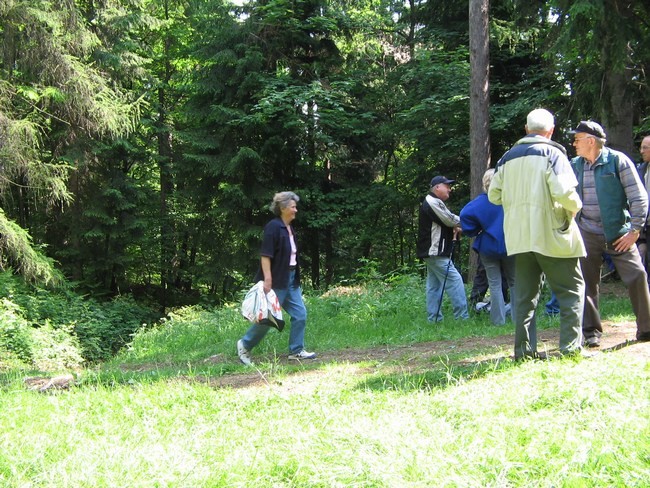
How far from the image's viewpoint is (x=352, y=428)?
3.69m

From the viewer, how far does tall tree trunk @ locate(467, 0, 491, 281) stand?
42.4 ft

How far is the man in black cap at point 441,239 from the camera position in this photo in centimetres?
833

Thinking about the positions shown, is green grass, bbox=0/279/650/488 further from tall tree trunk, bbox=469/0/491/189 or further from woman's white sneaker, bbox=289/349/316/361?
tall tree trunk, bbox=469/0/491/189

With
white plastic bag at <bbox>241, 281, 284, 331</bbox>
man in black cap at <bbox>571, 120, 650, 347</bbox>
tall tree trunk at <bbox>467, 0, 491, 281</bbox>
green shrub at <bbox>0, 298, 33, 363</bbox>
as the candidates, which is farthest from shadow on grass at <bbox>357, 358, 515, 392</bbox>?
green shrub at <bbox>0, 298, 33, 363</bbox>

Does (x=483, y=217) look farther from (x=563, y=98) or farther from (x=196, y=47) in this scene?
(x=196, y=47)

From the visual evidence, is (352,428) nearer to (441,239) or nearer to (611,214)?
(611,214)

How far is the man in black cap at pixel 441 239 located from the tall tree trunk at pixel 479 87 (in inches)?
197

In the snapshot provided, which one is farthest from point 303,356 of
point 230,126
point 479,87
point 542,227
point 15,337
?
point 230,126

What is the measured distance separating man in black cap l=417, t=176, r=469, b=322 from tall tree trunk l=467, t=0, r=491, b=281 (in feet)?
16.4

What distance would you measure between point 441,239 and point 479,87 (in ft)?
19.6

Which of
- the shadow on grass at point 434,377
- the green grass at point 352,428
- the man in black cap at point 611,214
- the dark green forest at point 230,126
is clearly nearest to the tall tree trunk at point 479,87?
the dark green forest at point 230,126

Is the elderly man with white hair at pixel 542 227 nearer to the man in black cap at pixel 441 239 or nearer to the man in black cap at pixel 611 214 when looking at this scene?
the man in black cap at pixel 611 214

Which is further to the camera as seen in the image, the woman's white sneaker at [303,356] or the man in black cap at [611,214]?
the woman's white sneaker at [303,356]

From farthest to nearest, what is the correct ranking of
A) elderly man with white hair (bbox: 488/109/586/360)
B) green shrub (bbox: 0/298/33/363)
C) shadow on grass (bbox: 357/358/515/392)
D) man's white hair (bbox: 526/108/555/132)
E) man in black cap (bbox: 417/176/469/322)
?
green shrub (bbox: 0/298/33/363) → man in black cap (bbox: 417/176/469/322) → man's white hair (bbox: 526/108/555/132) → elderly man with white hair (bbox: 488/109/586/360) → shadow on grass (bbox: 357/358/515/392)
